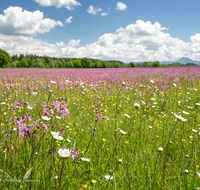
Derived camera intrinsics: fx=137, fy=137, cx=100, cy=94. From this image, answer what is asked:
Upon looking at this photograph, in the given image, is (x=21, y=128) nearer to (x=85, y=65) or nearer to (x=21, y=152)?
(x=21, y=152)

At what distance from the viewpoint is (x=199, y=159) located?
2074 mm

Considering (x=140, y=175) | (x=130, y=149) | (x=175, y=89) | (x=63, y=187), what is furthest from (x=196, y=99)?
(x=63, y=187)

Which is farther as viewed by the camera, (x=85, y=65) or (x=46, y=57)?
(x=46, y=57)

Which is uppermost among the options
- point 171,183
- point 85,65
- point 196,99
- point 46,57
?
point 46,57

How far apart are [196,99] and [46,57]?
382 ft

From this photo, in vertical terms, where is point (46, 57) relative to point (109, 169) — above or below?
above

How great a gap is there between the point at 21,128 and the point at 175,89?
6.86 metres

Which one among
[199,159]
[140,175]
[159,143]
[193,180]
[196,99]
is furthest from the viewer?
[196,99]

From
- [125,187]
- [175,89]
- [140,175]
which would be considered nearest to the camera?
[125,187]

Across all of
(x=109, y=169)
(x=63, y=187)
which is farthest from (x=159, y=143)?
(x=63, y=187)

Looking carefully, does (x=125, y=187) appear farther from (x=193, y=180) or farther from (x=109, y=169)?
(x=193, y=180)

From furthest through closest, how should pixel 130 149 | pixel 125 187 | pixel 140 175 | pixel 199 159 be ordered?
pixel 130 149 → pixel 199 159 → pixel 140 175 → pixel 125 187

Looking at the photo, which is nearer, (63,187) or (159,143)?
(63,187)

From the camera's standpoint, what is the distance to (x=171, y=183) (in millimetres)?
1692
